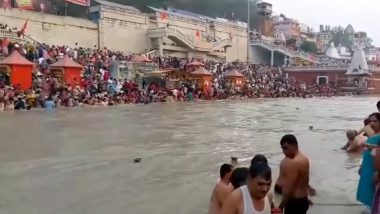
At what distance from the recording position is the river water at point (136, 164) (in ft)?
19.0

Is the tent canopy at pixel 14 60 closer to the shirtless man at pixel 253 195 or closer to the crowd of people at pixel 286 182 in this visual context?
the crowd of people at pixel 286 182

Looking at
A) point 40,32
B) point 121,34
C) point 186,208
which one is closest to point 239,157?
point 186,208

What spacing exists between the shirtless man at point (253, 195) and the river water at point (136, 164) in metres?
2.75

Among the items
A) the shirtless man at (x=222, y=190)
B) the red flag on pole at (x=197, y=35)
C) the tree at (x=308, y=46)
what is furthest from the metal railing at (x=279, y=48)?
the shirtless man at (x=222, y=190)

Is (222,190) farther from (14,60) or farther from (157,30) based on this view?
(157,30)

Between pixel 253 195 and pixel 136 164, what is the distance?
546 cm

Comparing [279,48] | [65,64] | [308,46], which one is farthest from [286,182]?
[308,46]

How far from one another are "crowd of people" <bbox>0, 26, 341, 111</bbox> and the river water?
230 inches

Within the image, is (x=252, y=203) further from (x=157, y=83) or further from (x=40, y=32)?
(x=40, y=32)

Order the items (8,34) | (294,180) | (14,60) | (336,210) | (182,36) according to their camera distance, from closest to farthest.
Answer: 1. (294,180)
2. (336,210)
3. (14,60)
4. (8,34)
5. (182,36)

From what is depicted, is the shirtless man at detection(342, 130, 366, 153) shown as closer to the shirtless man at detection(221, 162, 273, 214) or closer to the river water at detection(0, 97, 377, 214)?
the river water at detection(0, 97, 377, 214)

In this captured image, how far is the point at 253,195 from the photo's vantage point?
2.77 metres

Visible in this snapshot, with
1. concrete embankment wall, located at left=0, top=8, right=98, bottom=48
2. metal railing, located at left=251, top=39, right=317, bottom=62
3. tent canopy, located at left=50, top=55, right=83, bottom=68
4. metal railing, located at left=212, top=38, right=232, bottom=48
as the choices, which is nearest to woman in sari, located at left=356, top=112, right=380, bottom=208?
tent canopy, located at left=50, top=55, right=83, bottom=68

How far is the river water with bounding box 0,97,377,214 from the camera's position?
19.0 ft
